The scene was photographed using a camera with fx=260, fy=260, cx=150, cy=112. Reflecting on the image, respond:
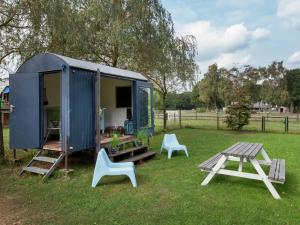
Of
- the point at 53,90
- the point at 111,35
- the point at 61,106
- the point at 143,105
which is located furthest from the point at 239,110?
the point at 61,106

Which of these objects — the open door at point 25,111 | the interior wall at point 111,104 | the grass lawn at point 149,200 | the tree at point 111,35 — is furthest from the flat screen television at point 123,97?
the grass lawn at point 149,200

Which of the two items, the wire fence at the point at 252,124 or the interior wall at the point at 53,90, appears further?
the wire fence at the point at 252,124

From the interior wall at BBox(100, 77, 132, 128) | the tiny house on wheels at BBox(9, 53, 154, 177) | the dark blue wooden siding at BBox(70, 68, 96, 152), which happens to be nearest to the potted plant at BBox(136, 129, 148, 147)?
the tiny house on wheels at BBox(9, 53, 154, 177)

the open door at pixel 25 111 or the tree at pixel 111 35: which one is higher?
the tree at pixel 111 35

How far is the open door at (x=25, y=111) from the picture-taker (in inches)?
222

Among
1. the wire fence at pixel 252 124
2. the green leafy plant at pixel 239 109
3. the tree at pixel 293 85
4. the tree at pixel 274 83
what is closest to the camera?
the green leafy plant at pixel 239 109

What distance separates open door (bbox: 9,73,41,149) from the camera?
5.65 meters

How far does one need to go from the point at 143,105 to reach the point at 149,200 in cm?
438

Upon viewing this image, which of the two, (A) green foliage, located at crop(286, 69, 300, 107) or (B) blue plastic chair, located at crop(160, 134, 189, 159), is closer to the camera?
(B) blue plastic chair, located at crop(160, 134, 189, 159)

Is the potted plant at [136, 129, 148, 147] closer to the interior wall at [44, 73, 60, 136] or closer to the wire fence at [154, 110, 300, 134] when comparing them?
the interior wall at [44, 73, 60, 136]

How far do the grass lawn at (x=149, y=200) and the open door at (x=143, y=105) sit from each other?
2357mm

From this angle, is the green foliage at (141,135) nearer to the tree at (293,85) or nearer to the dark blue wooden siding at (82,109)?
the dark blue wooden siding at (82,109)

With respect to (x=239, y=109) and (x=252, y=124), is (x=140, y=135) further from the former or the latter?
(x=252, y=124)

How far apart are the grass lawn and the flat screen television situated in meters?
3.72
